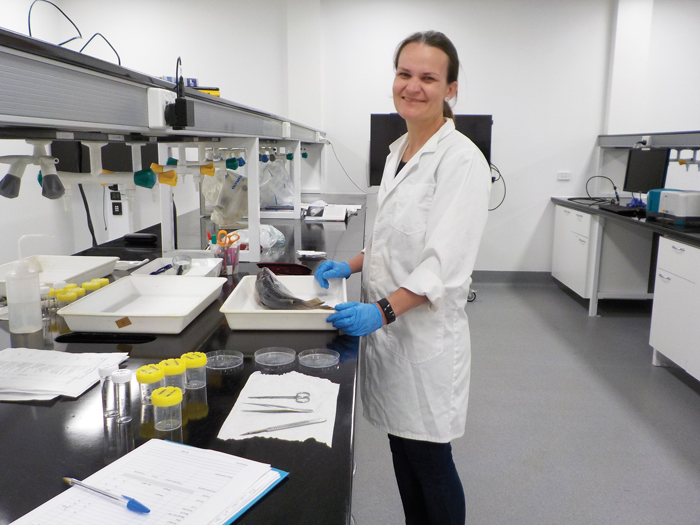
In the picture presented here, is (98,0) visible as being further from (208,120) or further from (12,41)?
(12,41)

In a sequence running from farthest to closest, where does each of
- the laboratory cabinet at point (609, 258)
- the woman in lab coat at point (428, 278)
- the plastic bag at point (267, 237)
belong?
1. the laboratory cabinet at point (609, 258)
2. the plastic bag at point (267, 237)
3. the woman in lab coat at point (428, 278)

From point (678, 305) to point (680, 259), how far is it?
237mm

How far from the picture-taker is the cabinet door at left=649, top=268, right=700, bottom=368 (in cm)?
269

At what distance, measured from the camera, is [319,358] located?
46.2 inches

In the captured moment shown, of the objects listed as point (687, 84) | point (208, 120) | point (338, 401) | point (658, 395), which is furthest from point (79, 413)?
point (687, 84)

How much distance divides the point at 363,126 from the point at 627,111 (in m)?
2.24

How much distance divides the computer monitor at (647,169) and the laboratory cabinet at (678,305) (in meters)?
0.96

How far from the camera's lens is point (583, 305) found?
439 cm

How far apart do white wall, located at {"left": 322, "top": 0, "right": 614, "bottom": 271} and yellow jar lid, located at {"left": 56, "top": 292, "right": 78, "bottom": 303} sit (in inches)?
146

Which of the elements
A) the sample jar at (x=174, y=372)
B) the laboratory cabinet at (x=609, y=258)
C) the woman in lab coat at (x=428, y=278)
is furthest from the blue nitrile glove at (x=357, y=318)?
the laboratory cabinet at (x=609, y=258)

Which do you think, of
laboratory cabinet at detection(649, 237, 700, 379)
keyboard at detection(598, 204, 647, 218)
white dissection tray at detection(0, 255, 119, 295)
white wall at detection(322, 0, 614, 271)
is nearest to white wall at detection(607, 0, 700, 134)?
white wall at detection(322, 0, 614, 271)

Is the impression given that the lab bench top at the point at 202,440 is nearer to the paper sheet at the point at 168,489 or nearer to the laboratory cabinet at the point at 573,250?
the paper sheet at the point at 168,489

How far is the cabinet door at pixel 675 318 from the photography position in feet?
8.81

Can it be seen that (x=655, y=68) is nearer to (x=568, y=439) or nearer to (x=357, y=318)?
(x=568, y=439)
